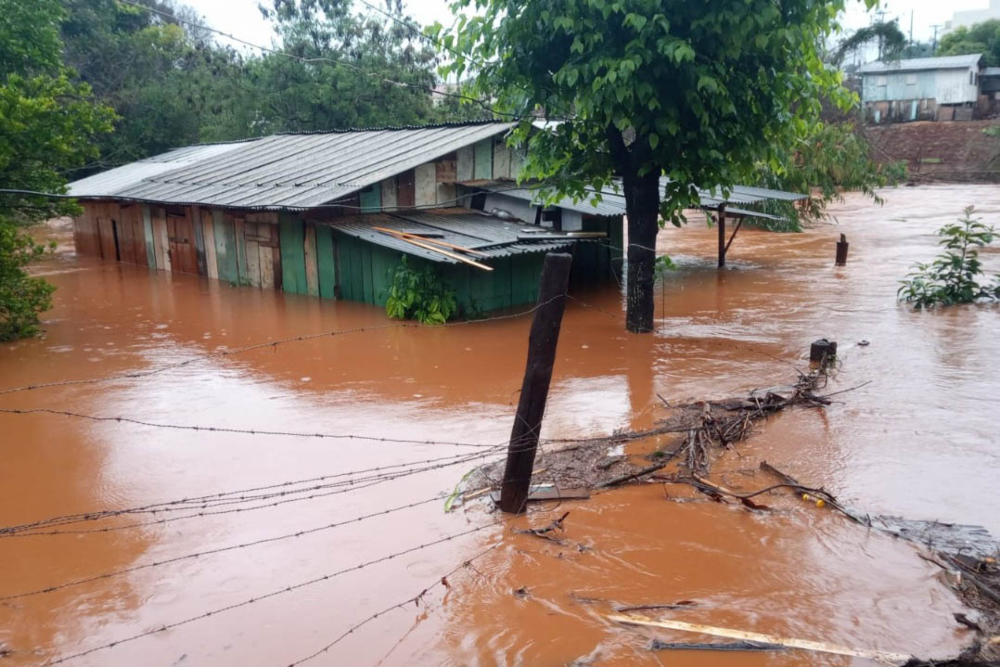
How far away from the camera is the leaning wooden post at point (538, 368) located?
605cm

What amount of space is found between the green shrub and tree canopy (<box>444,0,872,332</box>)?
7.36 m

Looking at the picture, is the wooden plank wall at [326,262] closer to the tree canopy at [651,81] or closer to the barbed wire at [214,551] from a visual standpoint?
the tree canopy at [651,81]

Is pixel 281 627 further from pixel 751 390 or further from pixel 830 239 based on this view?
pixel 830 239

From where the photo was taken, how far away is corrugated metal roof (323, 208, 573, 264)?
47.1ft

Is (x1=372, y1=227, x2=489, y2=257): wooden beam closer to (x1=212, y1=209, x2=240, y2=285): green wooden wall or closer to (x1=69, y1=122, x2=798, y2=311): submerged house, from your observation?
(x1=69, y1=122, x2=798, y2=311): submerged house

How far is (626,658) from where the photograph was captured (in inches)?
201

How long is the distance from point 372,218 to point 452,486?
31.0 feet

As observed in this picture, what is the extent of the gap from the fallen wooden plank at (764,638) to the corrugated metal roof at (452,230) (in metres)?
8.66

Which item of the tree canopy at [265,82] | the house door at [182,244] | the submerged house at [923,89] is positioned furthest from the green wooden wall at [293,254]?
the submerged house at [923,89]

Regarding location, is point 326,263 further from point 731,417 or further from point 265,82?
point 265,82

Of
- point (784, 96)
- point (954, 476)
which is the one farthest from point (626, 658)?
point (784, 96)

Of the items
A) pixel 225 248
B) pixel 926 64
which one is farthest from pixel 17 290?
pixel 926 64

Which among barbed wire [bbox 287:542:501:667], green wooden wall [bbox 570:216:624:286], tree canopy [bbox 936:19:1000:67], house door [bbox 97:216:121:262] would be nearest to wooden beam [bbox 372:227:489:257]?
green wooden wall [bbox 570:216:624:286]

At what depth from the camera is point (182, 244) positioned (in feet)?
67.2
